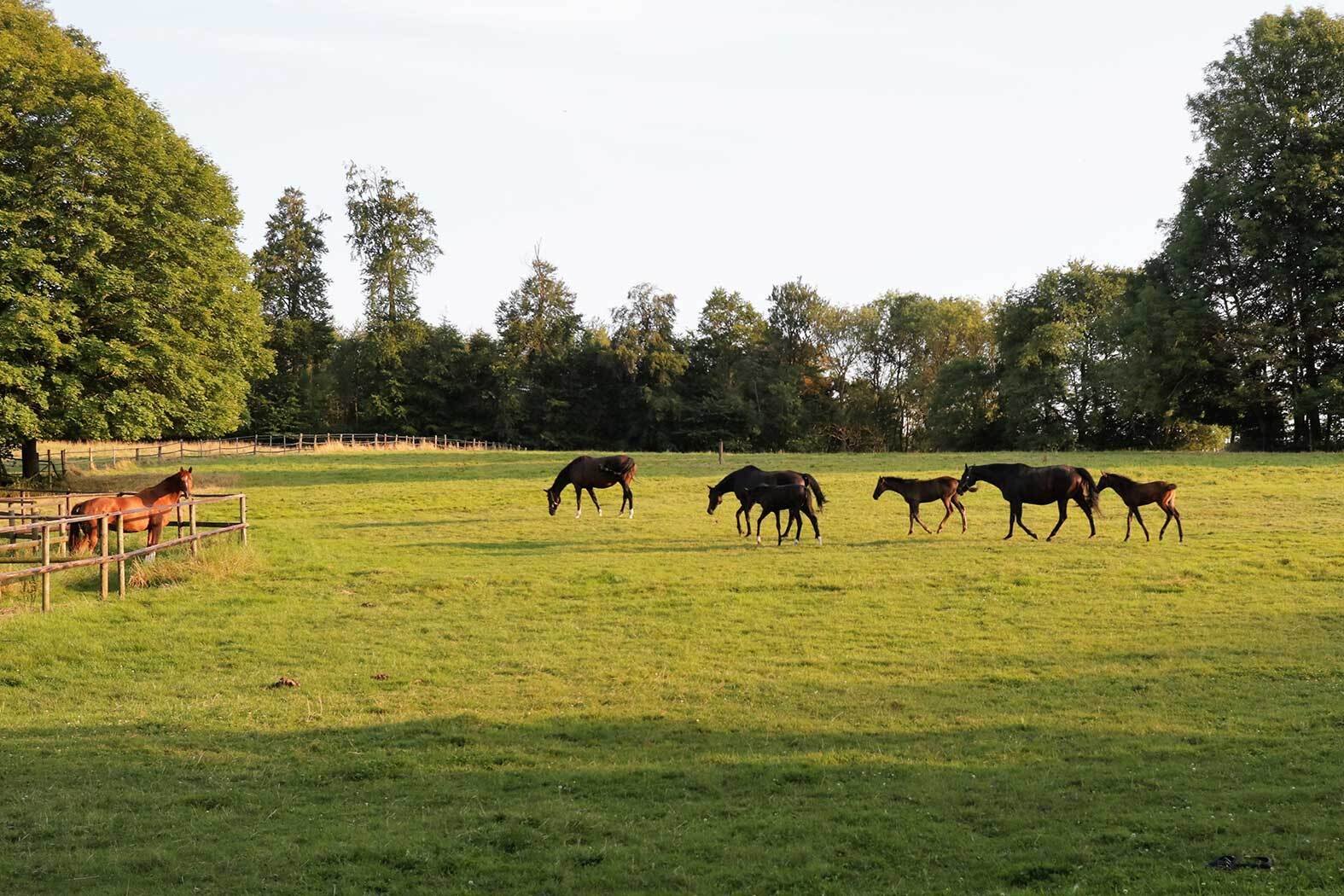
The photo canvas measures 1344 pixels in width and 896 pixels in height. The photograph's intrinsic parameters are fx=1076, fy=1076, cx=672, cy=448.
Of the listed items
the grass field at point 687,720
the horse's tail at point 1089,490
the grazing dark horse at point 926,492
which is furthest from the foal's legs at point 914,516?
the horse's tail at point 1089,490

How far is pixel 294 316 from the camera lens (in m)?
73.7

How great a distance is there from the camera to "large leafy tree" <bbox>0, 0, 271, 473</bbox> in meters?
29.1

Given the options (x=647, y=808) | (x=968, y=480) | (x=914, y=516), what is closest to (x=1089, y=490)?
(x=968, y=480)

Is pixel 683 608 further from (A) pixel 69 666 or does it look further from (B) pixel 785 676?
(A) pixel 69 666

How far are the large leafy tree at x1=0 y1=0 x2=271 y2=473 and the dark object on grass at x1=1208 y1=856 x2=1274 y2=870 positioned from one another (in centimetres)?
2995

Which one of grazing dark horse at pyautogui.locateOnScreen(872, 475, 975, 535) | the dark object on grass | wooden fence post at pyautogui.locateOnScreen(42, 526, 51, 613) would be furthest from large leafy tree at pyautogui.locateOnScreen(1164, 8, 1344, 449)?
wooden fence post at pyautogui.locateOnScreen(42, 526, 51, 613)

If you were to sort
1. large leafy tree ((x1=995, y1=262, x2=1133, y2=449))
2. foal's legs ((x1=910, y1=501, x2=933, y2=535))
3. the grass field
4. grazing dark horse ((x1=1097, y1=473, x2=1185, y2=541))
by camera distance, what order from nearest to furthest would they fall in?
the grass field < grazing dark horse ((x1=1097, y1=473, x2=1185, y2=541)) < foal's legs ((x1=910, y1=501, x2=933, y2=535)) < large leafy tree ((x1=995, y1=262, x2=1133, y2=449))

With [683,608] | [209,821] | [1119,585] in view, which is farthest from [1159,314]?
[209,821]

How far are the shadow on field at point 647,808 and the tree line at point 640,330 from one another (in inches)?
950

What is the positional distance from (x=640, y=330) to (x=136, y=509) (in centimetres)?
6151

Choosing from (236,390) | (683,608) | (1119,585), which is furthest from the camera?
(236,390)

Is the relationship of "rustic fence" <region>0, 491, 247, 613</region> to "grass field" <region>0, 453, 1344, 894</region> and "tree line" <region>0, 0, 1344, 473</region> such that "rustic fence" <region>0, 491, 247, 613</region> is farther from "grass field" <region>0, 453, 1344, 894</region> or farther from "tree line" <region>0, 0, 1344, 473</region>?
"tree line" <region>0, 0, 1344, 473</region>

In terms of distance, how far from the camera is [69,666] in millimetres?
12367

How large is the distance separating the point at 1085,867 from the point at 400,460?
1573 inches
